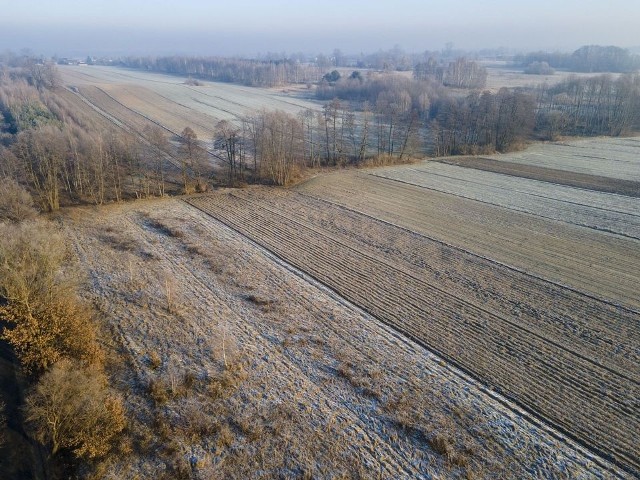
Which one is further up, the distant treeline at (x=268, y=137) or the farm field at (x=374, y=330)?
the distant treeline at (x=268, y=137)

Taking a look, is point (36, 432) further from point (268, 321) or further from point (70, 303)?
point (268, 321)

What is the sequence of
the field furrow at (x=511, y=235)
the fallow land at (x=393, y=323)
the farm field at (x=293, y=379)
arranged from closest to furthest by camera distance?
the farm field at (x=293, y=379) < the fallow land at (x=393, y=323) < the field furrow at (x=511, y=235)

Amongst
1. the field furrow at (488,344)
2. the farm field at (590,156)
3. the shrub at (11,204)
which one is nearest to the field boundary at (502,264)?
the field furrow at (488,344)

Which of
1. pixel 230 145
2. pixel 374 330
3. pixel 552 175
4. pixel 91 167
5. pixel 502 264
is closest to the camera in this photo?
pixel 374 330

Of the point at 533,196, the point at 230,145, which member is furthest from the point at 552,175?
the point at 230,145

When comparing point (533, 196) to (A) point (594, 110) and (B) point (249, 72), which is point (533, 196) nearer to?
(A) point (594, 110)

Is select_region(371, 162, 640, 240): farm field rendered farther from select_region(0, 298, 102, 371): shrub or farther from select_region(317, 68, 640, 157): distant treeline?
select_region(0, 298, 102, 371): shrub

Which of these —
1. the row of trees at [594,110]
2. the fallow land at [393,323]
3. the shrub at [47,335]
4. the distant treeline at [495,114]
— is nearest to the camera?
the fallow land at [393,323]

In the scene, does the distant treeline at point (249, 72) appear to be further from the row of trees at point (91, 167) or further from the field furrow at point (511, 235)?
the field furrow at point (511, 235)
